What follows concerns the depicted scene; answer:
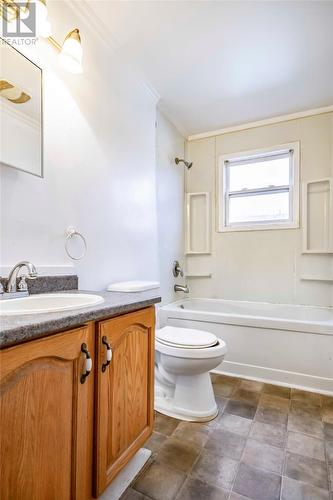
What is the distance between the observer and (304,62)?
199cm

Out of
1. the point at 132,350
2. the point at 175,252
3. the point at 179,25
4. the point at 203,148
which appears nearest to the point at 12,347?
the point at 132,350

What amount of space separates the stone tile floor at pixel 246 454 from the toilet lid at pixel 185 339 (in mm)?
450

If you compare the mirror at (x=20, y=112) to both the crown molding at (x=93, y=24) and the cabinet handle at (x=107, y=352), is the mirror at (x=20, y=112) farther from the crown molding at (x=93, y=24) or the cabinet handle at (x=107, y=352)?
the cabinet handle at (x=107, y=352)

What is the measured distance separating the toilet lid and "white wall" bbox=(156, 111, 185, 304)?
81cm

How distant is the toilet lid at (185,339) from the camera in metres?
1.59

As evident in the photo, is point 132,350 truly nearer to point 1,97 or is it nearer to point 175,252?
point 1,97

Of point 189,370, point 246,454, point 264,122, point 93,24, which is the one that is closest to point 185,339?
point 189,370

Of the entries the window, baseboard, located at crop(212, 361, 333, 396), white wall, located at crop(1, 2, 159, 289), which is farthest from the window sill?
baseboard, located at crop(212, 361, 333, 396)

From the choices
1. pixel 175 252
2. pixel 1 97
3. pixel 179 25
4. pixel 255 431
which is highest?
pixel 179 25

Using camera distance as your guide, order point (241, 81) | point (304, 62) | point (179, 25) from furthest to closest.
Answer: point (241, 81) → point (304, 62) → point (179, 25)

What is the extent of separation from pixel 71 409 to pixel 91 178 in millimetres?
1240

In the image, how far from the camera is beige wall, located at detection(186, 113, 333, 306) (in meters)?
2.64

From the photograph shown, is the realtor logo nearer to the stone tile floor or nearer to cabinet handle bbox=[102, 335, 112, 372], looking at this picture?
cabinet handle bbox=[102, 335, 112, 372]

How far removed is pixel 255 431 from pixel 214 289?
5.60 feet
